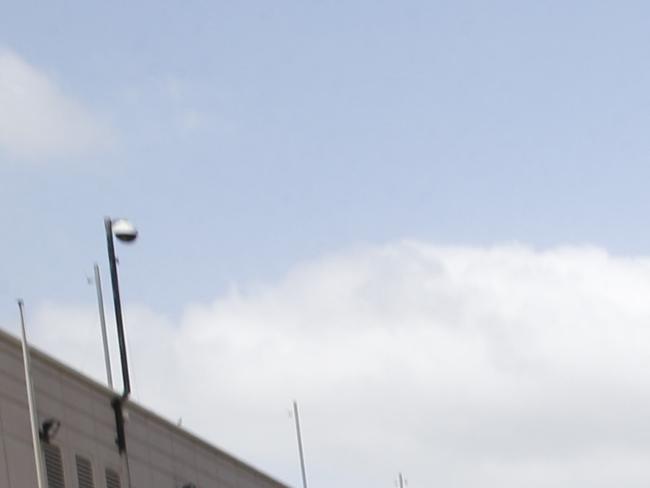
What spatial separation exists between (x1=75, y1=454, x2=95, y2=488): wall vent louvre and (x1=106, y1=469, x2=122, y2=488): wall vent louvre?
1.12 metres

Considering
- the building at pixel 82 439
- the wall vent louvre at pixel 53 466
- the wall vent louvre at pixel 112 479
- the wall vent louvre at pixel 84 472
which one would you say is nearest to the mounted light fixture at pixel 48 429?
the building at pixel 82 439

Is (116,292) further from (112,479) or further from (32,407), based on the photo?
(32,407)

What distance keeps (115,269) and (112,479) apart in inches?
262

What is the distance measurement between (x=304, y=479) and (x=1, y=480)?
2908cm

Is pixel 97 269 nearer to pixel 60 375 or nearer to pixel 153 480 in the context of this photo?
pixel 153 480

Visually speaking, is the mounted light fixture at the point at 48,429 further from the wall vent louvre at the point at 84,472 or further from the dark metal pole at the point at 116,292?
the dark metal pole at the point at 116,292

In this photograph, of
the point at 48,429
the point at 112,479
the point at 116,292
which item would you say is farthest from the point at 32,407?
the point at 116,292

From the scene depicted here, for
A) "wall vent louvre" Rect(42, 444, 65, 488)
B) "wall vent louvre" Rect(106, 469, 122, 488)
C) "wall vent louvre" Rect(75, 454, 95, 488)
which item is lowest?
"wall vent louvre" Rect(42, 444, 65, 488)

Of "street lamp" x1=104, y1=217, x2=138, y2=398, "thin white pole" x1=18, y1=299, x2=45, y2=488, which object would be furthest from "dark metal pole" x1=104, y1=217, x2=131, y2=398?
"thin white pole" x1=18, y1=299, x2=45, y2=488

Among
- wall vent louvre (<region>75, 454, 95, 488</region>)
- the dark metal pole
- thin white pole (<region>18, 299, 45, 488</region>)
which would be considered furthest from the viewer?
the dark metal pole

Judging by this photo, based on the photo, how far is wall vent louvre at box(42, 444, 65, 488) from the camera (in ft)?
138

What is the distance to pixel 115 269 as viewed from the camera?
51156mm

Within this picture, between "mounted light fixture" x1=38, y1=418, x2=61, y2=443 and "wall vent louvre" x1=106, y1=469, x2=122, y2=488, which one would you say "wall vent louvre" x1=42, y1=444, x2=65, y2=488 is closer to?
"mounted light fixture" x1=38, y1=418, x2=61, y2=443

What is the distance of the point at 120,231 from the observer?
1876 inches
